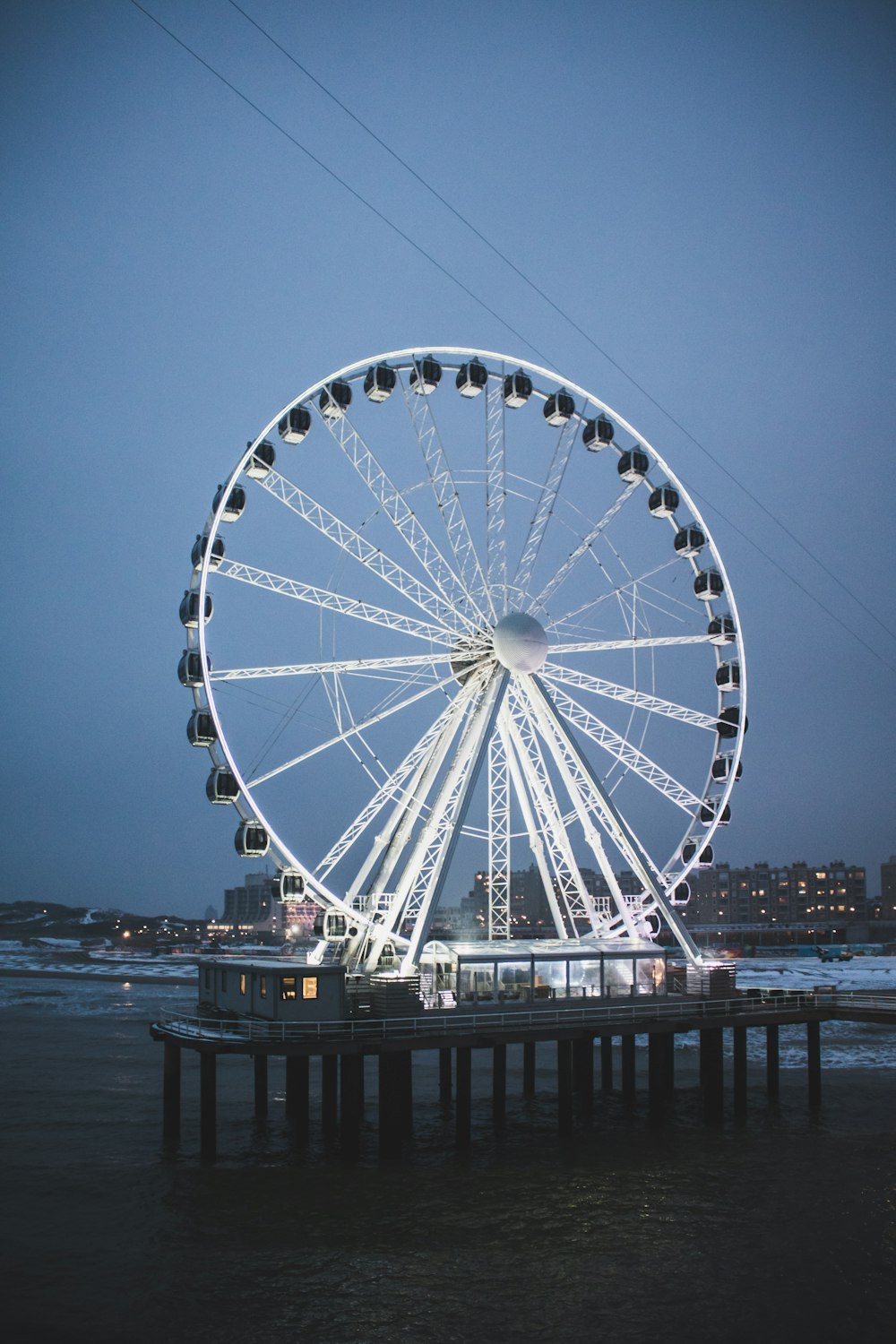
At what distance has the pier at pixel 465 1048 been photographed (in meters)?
29.0

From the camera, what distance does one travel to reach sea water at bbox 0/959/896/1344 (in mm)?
19469

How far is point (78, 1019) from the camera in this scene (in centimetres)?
6969

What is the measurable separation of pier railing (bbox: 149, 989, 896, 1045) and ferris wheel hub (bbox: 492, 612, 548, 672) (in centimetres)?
1016

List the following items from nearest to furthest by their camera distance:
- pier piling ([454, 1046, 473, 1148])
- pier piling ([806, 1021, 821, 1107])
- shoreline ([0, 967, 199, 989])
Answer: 1. pier piling ([454, 1046, 473, 1148])
2. pier piling ([806, 1021, 821, 1107])
3. shoreline ([0, 967, 199, 989])

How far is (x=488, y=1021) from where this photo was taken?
3247cm

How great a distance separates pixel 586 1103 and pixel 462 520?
61.9ft

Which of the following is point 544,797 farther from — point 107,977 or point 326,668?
point 107,977

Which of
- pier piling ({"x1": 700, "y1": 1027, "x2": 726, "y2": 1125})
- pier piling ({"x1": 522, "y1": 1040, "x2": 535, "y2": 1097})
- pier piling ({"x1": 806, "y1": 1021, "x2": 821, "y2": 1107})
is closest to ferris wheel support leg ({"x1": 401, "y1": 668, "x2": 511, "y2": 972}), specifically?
pier piling ({"x1": 700, "y1": 1027, "x2": 726, "y2": 1125})

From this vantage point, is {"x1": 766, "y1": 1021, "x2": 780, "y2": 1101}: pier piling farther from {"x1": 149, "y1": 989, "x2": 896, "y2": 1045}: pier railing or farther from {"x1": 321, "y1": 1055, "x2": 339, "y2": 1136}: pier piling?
{"x1": 321, "y1": 1055, "x2": 339, "y2": 1136}: pier piling

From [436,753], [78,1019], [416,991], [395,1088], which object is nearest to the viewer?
[395,1088]

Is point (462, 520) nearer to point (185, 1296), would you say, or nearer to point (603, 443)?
point (603, 443)

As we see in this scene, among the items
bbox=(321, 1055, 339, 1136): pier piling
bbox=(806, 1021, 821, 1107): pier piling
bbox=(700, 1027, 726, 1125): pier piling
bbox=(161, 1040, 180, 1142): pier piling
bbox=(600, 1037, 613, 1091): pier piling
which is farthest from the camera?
bbox=(600, 1037, 613, 1091): pier piling

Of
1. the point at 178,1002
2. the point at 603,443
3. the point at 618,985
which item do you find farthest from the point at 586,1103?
the point at 178,1002

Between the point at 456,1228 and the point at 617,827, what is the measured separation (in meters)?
14.9
